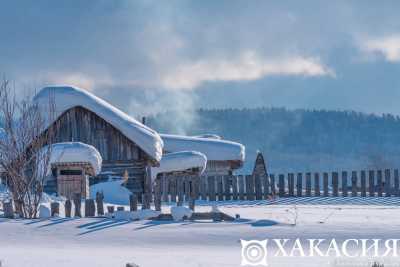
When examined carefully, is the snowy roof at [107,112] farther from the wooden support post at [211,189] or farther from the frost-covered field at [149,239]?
the frost-covered field at [149,239]

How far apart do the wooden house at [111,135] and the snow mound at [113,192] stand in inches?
72.7

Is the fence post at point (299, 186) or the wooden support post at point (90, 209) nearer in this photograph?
the wooden support post at point (90, 209)

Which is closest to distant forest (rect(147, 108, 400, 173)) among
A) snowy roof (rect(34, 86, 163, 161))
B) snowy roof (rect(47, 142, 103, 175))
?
snowy roof (rect(34, 86, 163, 161))

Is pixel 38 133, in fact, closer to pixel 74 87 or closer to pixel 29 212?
pixel 29 212

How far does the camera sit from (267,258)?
34.2 feet

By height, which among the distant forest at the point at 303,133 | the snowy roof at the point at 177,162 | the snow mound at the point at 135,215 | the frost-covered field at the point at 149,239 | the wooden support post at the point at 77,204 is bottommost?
the frost-covered field at the point at 149,239

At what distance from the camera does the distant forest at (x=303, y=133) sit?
4461 inches

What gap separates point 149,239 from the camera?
1255 centimetres

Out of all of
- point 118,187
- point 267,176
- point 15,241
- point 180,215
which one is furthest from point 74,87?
point 15,241

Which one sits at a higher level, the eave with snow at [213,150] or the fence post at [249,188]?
the eave with snow at [213,150]

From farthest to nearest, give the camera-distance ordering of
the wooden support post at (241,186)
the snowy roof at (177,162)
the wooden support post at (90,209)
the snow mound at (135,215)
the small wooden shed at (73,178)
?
the snowy roof at (177,162), the wooden support post at (241,186), the small wooden shed at (73,178), the wooden support post at (90,209), the snow mound at (135,215)

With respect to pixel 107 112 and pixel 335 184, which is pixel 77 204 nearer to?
pixel 107 112

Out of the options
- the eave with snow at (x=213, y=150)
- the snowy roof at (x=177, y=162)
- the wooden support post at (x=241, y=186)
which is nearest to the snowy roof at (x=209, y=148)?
the eave with snow at (x=213, y=150)

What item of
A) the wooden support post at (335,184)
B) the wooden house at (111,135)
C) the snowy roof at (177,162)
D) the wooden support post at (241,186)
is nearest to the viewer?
the wooden house at (111,135)
